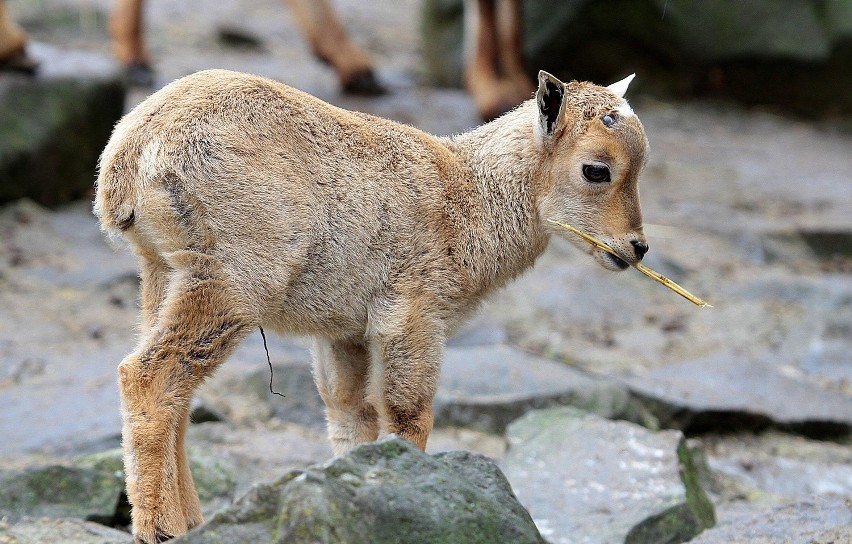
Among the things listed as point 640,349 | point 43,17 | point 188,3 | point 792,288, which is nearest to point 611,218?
point 640,349

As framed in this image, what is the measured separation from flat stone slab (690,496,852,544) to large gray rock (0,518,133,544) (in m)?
2.80

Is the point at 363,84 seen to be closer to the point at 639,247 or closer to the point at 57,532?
the point at 639,247

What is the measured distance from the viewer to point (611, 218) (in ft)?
19.2

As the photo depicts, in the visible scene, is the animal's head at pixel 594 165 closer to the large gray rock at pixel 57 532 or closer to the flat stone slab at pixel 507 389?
the flat stone slab at pixel 507 389

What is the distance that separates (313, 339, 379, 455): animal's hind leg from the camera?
5895 millimetres

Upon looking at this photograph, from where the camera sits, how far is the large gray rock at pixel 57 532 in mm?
4879

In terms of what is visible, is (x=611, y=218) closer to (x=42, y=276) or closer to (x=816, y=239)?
(x=42, y=276)

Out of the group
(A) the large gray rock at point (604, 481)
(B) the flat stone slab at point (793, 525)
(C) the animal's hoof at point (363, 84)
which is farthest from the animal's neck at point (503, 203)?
(C) the animal's hoof at point (363, 84)

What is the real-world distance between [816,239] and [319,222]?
26.6 feet

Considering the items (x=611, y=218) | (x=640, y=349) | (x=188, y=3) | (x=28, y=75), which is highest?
(x=611, y=218)

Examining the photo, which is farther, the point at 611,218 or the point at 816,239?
the point at 816,239

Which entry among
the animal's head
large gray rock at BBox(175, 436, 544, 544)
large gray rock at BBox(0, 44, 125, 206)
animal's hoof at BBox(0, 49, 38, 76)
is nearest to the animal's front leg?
large gray rock at BBox(175, 436, 544, 544)

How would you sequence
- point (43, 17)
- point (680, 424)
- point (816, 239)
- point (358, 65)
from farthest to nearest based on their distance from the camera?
point (43, 17), point (358, 65), point (816, 239), point (680, 424)

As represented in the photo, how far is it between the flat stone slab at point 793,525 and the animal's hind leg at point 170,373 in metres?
2.48
